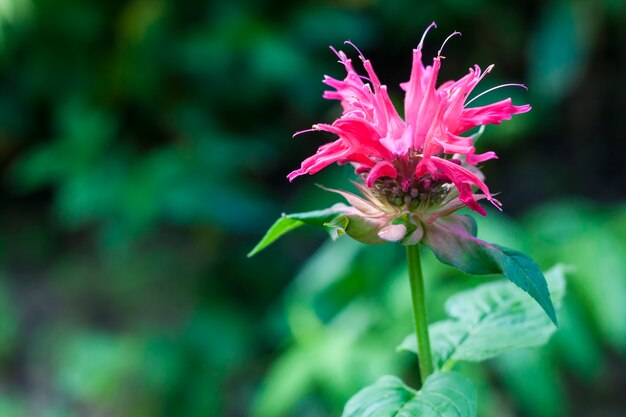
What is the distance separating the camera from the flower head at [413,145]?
395mm

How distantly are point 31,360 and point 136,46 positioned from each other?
0.93 m

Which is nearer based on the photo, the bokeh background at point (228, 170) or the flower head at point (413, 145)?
the flower head at point (413, 145)

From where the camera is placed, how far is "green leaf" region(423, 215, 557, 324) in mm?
363

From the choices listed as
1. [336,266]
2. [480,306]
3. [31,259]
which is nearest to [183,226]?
[31,259]

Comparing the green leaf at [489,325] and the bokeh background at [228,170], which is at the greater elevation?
the bokeh background at [228,170]

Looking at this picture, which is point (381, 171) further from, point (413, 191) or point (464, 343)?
point (464, 343)

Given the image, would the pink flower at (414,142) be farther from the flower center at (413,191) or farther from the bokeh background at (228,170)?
the bokeh background at (228,170)

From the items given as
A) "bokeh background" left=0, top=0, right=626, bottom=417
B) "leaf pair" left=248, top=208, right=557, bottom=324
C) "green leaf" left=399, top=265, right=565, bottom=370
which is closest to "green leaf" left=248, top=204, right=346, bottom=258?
"leaf pair" left=248, top=208, right=557, bottom=324

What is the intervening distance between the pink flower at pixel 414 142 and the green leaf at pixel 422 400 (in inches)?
3.6

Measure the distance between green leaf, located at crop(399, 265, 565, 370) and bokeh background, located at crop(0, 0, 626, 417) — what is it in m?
0.65

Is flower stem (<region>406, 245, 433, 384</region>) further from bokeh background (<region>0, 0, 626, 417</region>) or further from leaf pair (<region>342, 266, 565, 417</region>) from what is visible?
bokeh background (<region>0, 0, 626, 417</region>)

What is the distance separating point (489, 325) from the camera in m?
0.46

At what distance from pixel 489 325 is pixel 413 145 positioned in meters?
0.13

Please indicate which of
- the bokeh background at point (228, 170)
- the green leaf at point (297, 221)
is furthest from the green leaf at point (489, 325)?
the bokeh background at point (228, 170)
